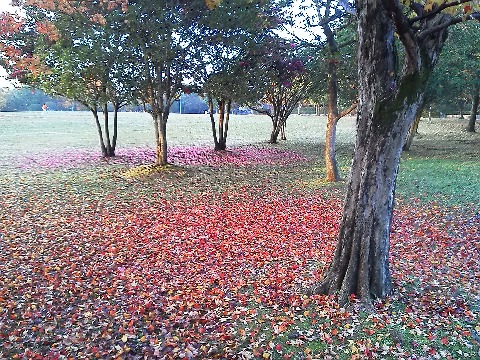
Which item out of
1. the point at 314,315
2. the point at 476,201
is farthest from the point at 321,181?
the point at 314,315

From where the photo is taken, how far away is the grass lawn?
14.5 feet

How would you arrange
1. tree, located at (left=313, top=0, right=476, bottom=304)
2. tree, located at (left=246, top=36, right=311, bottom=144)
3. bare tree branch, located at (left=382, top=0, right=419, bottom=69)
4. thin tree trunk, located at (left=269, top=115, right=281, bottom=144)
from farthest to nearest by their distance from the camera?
thin tree trunk, located at (left=269, top=115, right=281, bottom=144), tree, located at (left=246, top=36, right=311, bottom=144), tree, located at (left=313, top=0, right=476, bottom=304), bare tree branch, located at (left=382, top=0, right=419, bottom=69)

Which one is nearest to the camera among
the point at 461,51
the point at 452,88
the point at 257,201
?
the point at 257,201

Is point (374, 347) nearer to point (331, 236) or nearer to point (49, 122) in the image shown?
point (331, 236)

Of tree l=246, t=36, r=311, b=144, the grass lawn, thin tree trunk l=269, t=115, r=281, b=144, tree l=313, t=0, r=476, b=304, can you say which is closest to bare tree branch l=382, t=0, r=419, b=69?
tree l=313, t=0, r=476, b=304

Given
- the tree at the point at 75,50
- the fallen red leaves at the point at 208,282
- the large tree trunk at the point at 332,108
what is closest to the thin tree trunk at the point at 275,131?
the tree at the point at 75,50

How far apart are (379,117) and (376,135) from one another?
0.69ft

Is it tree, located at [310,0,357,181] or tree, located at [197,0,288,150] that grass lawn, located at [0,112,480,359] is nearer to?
tree, located at [310,0,357,181]

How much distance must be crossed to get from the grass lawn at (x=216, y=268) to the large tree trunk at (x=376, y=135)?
54 cm

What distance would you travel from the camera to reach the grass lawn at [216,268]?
4.43 metres

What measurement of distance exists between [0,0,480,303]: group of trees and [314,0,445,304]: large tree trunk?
1 cm

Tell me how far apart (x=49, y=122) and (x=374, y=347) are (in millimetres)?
41854

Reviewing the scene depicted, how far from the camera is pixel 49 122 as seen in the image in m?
39.8

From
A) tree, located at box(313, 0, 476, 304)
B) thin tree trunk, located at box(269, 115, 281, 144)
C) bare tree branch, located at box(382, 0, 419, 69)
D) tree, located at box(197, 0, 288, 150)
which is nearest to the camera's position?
bare tree branch, located at box(382, 0, 419, 69)
